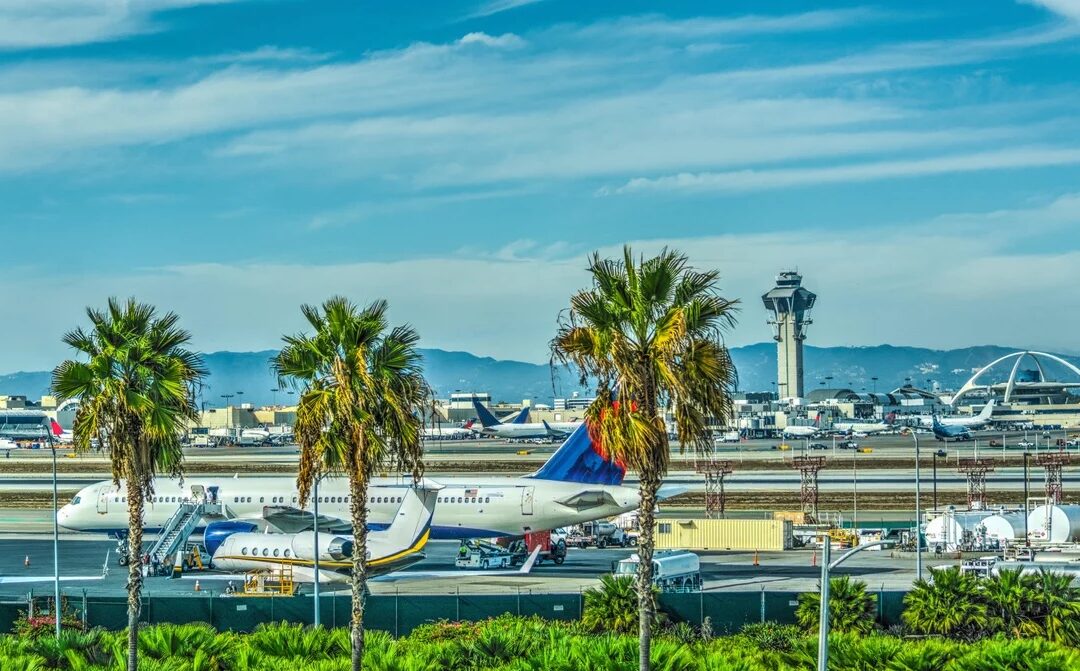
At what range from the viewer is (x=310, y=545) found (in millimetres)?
57844

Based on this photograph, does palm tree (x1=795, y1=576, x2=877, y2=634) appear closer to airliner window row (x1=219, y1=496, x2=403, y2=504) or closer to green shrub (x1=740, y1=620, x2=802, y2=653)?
green shrub (x1=740, y1=620, x2=802, y2=653)

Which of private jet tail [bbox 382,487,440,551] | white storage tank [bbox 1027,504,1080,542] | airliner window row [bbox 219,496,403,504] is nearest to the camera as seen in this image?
private jet tail [bbox 382,487,440,551]

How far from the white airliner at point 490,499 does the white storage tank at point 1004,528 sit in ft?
66.3

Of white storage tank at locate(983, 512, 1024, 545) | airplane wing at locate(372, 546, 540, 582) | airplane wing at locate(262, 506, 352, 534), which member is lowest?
airplane wing at locate(372, 546, 540, 582)

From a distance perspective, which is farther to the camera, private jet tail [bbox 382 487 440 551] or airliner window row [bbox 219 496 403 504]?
airliner window row [bbox 219 496 403 504]

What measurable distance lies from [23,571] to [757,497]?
200 feet

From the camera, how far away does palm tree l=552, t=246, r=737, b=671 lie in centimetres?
2620

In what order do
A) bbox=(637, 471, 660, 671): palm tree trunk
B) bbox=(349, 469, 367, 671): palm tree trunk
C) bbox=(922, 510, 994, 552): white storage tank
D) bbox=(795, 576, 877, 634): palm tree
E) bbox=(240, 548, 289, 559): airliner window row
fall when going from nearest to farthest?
bbox=(637, 471, 660, 671): palm tree trunk < bbox=(349, 469, 367, 671): palm tree trunk < bbox=(795, 576, 877, 634): palm tree < bbox=(240, 548, 289, 559): airliner window row < bbox=(922, 510, 994, 552): white storage tank

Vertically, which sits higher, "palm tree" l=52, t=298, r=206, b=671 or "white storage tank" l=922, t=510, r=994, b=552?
"palm tree" l=52, t=298, r=206, b=671

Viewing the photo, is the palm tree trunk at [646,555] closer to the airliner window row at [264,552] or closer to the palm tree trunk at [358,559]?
the palm tree trunk at [358,559]

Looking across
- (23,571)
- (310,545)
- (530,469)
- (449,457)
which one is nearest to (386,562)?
(310,545)

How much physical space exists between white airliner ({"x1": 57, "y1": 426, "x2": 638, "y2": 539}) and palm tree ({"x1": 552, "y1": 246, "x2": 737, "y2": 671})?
37645mm

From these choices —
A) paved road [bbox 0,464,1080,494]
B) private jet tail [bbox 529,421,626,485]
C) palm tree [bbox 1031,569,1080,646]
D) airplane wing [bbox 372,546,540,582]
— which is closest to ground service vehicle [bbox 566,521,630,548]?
private jet tail [bbox 529,421,626,485]

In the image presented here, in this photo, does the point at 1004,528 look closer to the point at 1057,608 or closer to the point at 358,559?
the point at 1057,608
